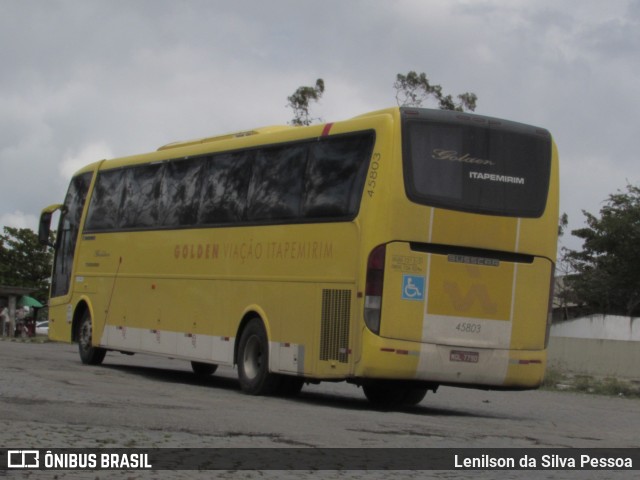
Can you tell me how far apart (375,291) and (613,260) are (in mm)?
45478

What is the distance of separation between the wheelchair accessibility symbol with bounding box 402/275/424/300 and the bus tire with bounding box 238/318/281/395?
2.77 m

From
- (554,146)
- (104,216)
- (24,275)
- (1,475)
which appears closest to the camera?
(1,475)

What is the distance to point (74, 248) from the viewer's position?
Result: 23578 millimetres

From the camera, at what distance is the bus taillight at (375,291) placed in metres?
15.3

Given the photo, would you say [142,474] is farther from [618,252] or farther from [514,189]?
[618,252]

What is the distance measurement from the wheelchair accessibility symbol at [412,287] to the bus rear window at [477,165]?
97 cm

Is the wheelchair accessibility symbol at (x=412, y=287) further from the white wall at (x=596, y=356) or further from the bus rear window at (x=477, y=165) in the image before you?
the white wall at (x=596, y=356)

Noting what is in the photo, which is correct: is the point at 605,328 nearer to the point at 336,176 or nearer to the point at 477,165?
the point at 477,165

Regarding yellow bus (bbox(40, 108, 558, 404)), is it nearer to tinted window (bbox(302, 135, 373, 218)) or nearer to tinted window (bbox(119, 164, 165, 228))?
tinted window (bbox(302, 135, 373, 218))

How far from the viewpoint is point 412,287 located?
15453mm

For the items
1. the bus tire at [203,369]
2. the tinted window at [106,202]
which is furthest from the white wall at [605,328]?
the tinted window at [106,202]

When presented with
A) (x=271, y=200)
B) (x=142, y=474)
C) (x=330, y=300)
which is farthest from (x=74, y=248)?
(x=142, y=474)

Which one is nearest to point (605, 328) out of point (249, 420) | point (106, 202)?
point (106, 202)

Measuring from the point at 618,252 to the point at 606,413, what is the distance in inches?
1564
